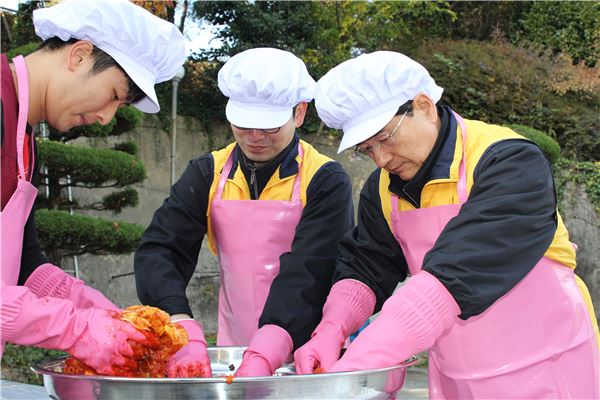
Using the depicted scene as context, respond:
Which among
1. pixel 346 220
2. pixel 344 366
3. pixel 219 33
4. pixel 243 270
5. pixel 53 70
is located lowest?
pixel 219 33

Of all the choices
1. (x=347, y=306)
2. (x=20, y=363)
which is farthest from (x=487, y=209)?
(x=20, y=363)

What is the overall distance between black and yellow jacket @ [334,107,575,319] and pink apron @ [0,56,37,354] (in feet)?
3.17

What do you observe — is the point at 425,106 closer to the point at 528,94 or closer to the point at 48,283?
the point at 48,283

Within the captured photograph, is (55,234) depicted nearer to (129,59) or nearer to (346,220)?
(346,220)

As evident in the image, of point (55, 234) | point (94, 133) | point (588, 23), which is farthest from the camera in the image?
point (588, 23)

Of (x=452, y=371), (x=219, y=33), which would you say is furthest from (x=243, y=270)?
(x=219, y=33)

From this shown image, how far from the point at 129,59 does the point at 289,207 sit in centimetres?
84

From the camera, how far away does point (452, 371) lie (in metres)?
1.99

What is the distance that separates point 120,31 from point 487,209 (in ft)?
3.08

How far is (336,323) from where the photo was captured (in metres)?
2.04

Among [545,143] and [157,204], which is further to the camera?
[157,204]

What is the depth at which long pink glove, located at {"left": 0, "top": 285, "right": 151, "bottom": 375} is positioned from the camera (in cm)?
153

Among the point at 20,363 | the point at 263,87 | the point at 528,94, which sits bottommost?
the point at 20,363

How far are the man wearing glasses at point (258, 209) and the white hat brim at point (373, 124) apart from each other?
54 centimetres
